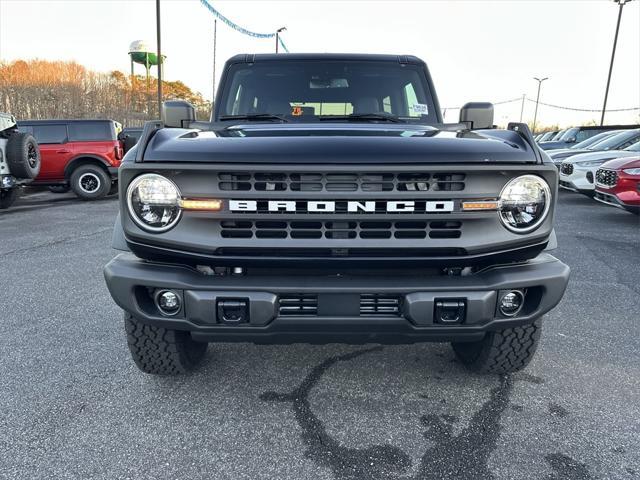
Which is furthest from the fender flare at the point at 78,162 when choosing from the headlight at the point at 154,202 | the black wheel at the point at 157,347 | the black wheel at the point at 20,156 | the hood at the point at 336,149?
the headlight at the point at 154,202

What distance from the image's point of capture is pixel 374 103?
3348mm

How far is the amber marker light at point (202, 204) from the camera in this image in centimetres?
196

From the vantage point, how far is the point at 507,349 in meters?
2.45

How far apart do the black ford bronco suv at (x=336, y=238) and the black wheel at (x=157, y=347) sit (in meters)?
0.37

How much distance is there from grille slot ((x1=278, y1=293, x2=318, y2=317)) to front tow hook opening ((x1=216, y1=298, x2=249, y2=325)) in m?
0.14

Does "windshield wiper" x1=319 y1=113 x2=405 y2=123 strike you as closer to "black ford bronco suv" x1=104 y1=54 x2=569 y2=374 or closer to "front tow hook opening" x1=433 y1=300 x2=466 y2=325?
"black ford bronco suv" x1=104 y1=54 x2=569 y2=374

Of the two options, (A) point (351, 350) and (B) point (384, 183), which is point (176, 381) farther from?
(B) point (384, 183)

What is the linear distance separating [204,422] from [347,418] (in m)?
0.69

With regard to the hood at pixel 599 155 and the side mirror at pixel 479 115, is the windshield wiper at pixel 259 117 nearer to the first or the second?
the side mirror at pixel 479 115

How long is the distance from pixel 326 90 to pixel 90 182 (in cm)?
922

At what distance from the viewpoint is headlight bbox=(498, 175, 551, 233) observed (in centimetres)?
203

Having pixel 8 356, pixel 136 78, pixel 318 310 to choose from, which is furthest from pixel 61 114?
pixel 318 310

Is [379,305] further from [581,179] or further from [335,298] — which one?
[581,179]

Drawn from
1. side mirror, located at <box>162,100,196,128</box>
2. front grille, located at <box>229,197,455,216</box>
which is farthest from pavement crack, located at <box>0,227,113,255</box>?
front grille, located at <box>229,197,455,216</box>
